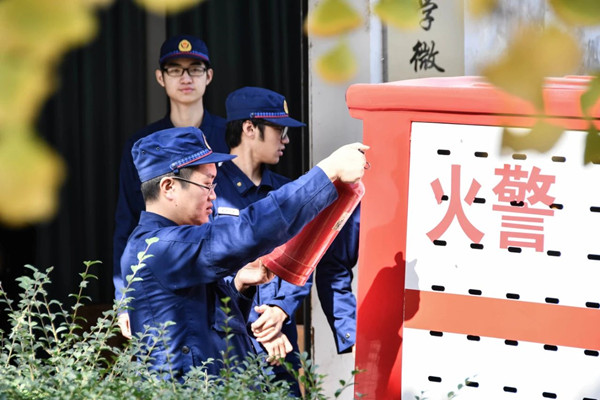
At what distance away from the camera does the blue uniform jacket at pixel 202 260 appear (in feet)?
8.34

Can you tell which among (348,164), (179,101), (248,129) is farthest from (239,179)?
(348,164)

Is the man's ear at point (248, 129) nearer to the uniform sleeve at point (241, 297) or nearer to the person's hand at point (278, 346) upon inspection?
the person's hand at point (278, 346)

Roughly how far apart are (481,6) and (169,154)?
161cm

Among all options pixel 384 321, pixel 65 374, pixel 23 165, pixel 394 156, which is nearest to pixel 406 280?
pixel 384 321

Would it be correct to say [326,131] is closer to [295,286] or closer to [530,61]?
[295,286]

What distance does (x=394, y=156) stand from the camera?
2.30m

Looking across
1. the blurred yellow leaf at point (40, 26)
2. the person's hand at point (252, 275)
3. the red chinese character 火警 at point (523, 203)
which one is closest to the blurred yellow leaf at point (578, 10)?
the blurred yellow leaf at point (40, 26)

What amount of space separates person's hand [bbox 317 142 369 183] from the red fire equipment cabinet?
0.17 feet

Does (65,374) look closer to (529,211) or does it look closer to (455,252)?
(455,252)

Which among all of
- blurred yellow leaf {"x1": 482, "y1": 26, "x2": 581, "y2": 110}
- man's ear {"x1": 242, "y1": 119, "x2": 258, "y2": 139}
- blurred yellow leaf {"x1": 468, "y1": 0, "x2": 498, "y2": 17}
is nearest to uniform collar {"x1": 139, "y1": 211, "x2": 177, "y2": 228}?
man's ear {"x1": 242, "y1": 119, "x2": 258, "y2": 139}

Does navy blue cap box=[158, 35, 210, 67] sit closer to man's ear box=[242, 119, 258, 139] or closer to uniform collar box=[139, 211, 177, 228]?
man's ear box=[242, 119, 258, 139]

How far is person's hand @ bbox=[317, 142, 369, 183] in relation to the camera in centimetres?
239

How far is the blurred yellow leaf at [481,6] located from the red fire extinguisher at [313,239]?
1198mm

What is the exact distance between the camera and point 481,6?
1.41 meters
